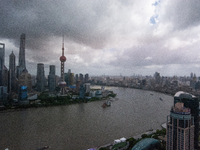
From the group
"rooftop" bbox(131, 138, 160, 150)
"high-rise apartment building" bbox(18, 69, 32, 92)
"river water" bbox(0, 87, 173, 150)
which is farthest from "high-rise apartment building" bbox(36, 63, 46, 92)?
"rooftop" bbox(131, 138, 160, 150)

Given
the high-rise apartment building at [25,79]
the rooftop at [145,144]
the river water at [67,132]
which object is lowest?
the river water at [67,132]

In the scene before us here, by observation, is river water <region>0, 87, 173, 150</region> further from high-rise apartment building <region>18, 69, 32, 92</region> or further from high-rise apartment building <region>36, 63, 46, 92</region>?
high-rise apartment building <region>36, 63, 46, 92</region>

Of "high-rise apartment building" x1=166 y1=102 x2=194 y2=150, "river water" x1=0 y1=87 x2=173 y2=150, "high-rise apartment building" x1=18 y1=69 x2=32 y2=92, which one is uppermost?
"high-rise apartment building" x1=18 y1=69 x2=32 y2=92

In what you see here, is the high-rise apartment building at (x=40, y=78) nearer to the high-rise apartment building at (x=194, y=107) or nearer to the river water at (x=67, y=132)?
the river water at (x=67, y=132)

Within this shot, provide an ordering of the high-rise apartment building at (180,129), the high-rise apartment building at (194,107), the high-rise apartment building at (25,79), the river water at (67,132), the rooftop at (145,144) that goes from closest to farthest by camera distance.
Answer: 1. the high-rise apartment building at (180,129)
2. the rooftop at (145,144)
3. the high-rise apartment building at (194,107)
4. the river water at (67,132)
5. the high-rise apartment building at (25,79)

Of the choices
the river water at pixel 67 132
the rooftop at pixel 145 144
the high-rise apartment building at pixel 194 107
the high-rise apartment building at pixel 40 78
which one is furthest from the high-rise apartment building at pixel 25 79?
the high-rise apartment building at pixel 194 107

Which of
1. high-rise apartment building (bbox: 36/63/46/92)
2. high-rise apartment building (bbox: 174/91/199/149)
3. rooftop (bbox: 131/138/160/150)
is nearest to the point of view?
rooftop (bbox: 131/138/160/150)

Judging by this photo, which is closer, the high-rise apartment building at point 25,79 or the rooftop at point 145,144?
the rooftop at point 145,144

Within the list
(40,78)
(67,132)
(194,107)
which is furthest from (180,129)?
(40,78)

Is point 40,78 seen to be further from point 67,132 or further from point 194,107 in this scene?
point 194,107
